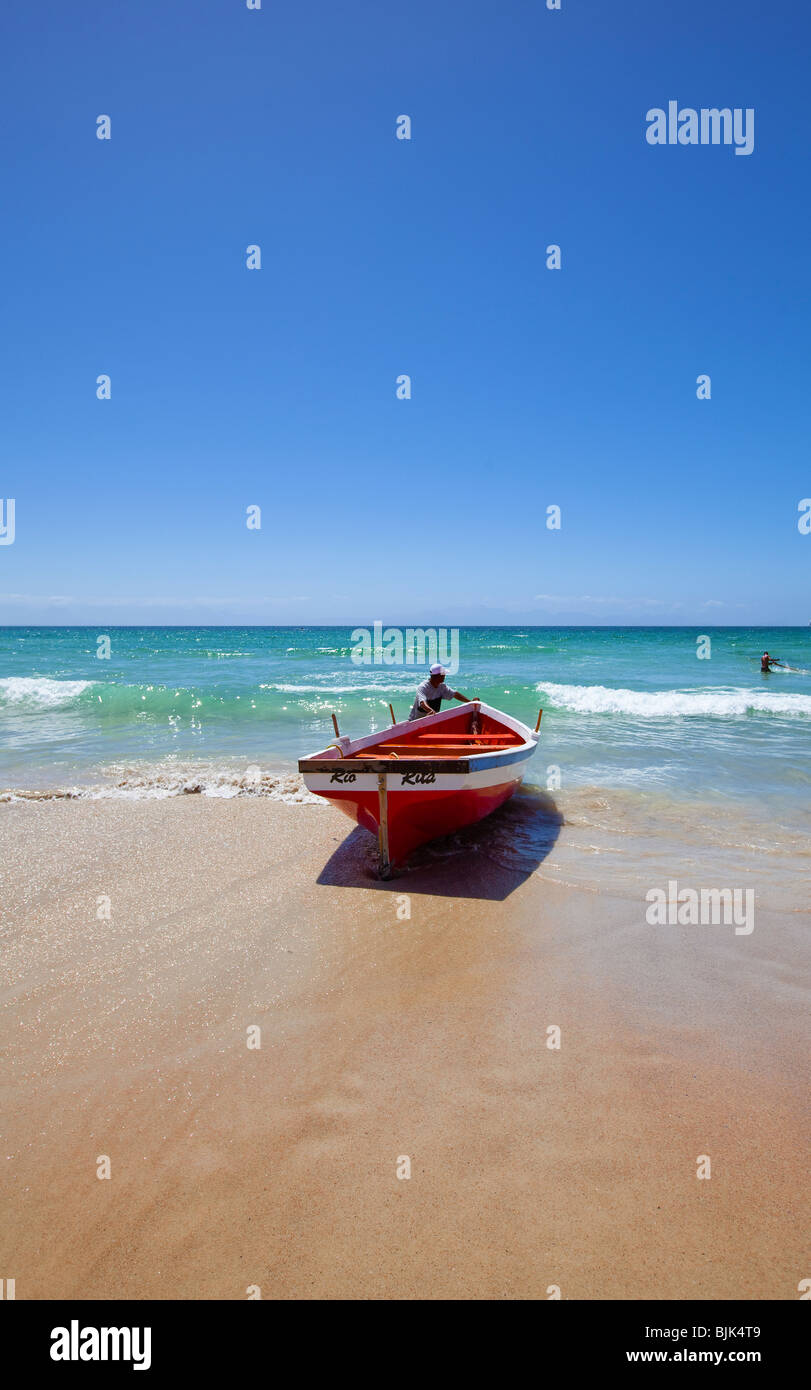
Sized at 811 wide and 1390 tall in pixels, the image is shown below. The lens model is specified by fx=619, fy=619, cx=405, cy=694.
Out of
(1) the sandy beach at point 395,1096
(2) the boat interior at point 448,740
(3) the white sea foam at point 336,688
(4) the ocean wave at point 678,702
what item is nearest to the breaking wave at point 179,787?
(2) the boat interior at point 448,740

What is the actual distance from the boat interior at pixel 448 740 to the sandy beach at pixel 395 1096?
2.19 meters

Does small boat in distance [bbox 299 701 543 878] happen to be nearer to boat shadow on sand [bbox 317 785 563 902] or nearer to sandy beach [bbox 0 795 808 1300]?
boat shadow on sand [bbox 317 785 563 902]

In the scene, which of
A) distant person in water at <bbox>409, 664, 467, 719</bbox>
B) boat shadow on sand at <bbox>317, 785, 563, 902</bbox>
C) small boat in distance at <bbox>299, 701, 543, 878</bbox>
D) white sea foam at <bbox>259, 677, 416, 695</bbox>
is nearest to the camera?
boat shadow on sand at <bbox>317, 785, 563, 902</bbox>

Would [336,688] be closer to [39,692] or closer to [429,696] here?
[39,692]

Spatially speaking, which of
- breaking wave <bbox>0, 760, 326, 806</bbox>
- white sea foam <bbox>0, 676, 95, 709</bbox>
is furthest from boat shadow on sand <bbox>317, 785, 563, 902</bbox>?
white sea foam <bbox>0, 676, 95, 709</bbox>

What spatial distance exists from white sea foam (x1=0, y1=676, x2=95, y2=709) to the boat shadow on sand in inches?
614

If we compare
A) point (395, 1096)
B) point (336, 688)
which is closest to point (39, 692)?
point (336, 688)

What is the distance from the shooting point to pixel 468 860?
662 centimetres

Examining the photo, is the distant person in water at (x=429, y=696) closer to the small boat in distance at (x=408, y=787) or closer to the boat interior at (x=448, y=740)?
the boat interior at (x=448, y=740)

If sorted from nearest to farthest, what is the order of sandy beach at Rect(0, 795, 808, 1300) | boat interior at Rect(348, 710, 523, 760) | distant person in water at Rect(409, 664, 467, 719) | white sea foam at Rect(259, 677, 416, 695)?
sandy beach at Rect(0, 795, 808, 1300) < boat interior at Rect(348, 710, 523, 760) < distant person in water at Rect(409, 664, 467, 719) < white sea foam at Rect(259, 677, 416, 695)

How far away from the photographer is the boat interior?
7566mm

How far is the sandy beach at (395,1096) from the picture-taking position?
238 cm
